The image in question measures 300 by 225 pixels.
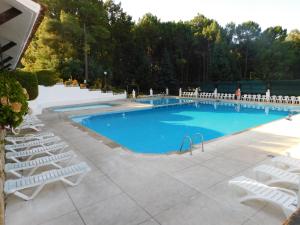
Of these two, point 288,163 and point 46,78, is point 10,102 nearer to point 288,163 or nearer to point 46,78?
point 288,163

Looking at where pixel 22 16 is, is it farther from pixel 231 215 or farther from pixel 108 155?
pixel 231 215

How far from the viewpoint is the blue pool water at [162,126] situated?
8.06 metres

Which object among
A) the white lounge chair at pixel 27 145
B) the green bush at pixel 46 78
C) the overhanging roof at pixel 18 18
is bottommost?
the white lounge chair at pixel 27 145

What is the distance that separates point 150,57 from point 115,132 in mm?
19899

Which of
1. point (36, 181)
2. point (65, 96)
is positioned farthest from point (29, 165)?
point (65, 96)

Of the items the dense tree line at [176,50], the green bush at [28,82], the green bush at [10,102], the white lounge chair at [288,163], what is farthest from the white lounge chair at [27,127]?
the dense tree line at [176,50]

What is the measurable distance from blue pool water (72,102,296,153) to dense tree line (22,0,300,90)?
36.3 ft

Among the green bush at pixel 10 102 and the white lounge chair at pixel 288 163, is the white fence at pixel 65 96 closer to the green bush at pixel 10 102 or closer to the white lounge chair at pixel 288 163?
the green bush at pixel 10 102

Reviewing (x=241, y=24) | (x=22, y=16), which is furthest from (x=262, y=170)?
(x=241, y=24)

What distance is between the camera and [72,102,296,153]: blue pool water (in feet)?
26.5

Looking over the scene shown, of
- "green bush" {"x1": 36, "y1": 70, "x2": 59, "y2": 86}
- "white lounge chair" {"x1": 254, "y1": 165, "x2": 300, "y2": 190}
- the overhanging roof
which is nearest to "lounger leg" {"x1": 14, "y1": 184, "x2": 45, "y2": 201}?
the overhanging roof

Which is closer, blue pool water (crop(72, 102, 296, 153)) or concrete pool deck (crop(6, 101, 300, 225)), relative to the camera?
concrete pool deck (crop(6, 101, 300, 225))

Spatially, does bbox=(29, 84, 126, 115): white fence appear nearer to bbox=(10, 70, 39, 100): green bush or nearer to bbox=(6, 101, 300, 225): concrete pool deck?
bbox=(10, 70, 39, 100): green bush

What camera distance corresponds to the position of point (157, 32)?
26.5 m
